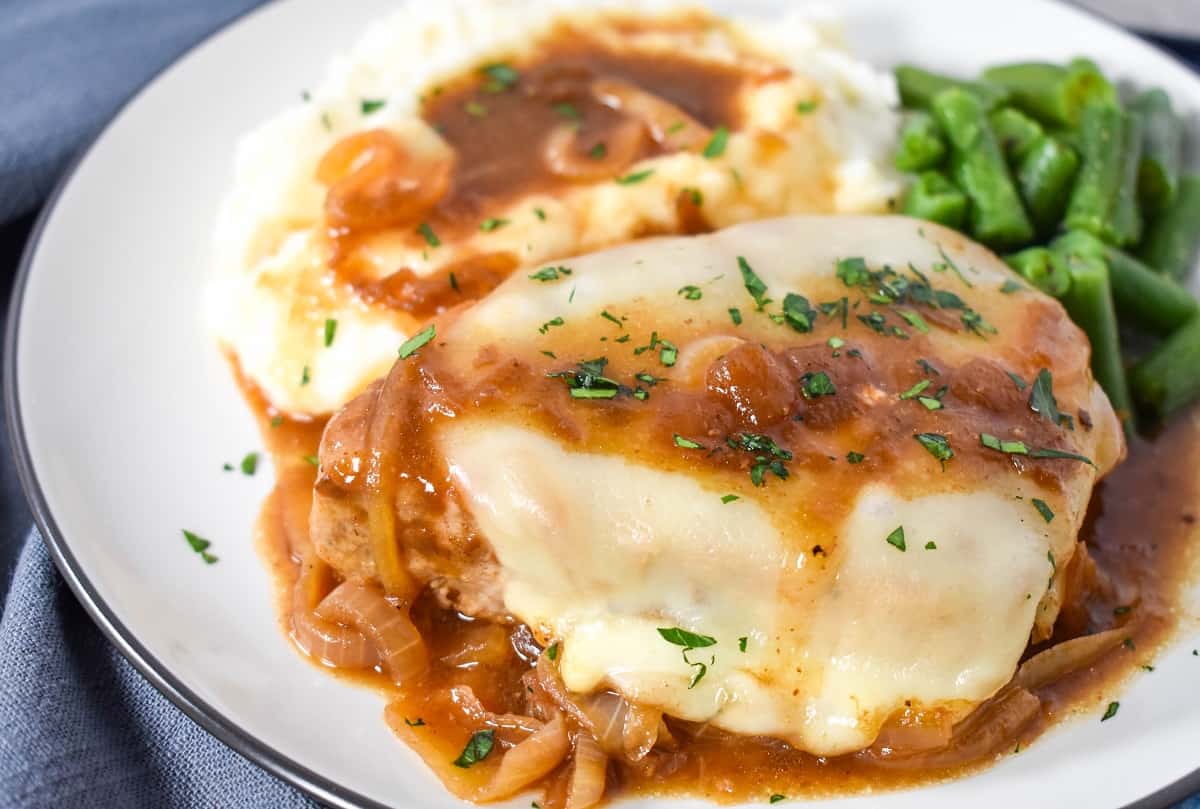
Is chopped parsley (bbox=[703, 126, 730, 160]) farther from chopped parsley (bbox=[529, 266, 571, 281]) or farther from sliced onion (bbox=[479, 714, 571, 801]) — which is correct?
sliced onion (bbox=[479, 714, 571, 801])

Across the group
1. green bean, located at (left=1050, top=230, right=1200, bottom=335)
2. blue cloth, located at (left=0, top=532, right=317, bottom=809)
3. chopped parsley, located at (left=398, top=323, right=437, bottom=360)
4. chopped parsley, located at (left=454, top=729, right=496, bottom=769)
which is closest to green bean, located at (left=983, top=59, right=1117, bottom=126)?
green bean, located at (left=1050, top=230, right=1200, bottom=335)

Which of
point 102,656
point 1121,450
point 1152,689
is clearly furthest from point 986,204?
point 102,656

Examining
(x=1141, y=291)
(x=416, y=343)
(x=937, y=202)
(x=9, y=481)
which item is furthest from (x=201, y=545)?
(x=1141, y=291)

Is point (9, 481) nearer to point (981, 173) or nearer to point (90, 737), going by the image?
point (90, 737)

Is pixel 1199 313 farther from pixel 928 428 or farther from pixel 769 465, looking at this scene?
pixel 769 465

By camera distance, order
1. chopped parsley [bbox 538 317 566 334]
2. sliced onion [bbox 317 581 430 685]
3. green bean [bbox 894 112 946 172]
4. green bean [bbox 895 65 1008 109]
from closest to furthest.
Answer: sliced onion [bbox 317 581 430 685], chopped parsley [bbox 538 317 566 334], green bean [bbox 894 112 946 172], green bean [bbox 895 65 1008 109]

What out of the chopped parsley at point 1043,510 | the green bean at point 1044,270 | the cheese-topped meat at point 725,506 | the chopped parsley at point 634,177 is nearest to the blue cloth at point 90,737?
the cheese-topped meat at point 725,506

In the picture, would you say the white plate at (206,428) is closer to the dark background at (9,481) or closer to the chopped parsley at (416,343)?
the dark background at (9,481)
